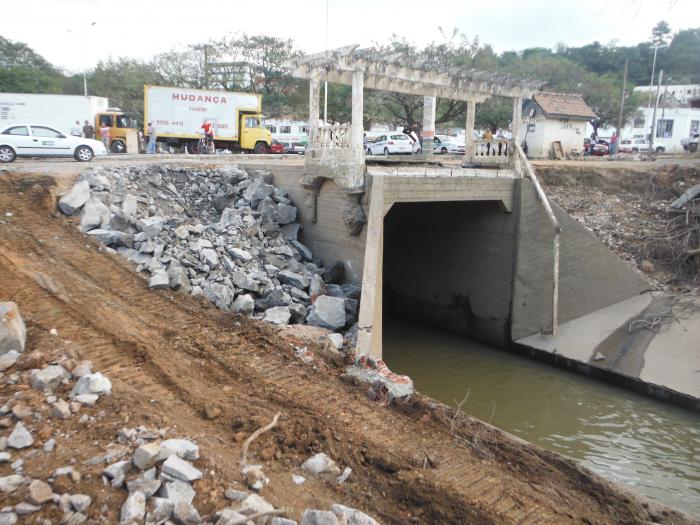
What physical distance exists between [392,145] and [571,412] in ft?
65.3

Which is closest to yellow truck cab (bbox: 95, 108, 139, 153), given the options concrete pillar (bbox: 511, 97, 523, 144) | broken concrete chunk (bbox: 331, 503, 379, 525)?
concrete pillar (bbox: 511, 97, 523, 144)

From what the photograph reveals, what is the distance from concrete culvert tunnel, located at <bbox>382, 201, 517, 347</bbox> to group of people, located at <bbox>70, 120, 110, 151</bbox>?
49.1 feet

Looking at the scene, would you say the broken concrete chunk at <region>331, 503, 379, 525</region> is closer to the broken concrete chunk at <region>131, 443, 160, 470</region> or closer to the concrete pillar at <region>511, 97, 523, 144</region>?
the broken concrete chunk at <region>131, 443, 160, 470</region>

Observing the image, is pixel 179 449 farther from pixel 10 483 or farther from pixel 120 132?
pixel 120 132

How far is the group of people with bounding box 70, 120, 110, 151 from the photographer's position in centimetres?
2450

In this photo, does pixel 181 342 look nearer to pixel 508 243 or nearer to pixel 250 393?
pixel 250 393

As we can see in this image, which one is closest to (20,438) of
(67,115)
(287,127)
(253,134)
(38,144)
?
(38,144)

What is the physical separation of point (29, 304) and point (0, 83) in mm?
39882

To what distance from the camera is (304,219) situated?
13016mm

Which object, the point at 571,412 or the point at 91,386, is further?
the point at 571,412

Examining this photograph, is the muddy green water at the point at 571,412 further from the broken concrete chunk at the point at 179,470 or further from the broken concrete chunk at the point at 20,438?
the broken concrete chunk at the point at 20,438

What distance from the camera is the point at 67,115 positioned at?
26.4m

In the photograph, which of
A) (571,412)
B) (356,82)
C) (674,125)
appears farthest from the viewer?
(674,125)

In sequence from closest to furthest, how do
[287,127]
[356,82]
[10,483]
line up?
1. [10,483]
2. [356,82]
3. [287,127]
